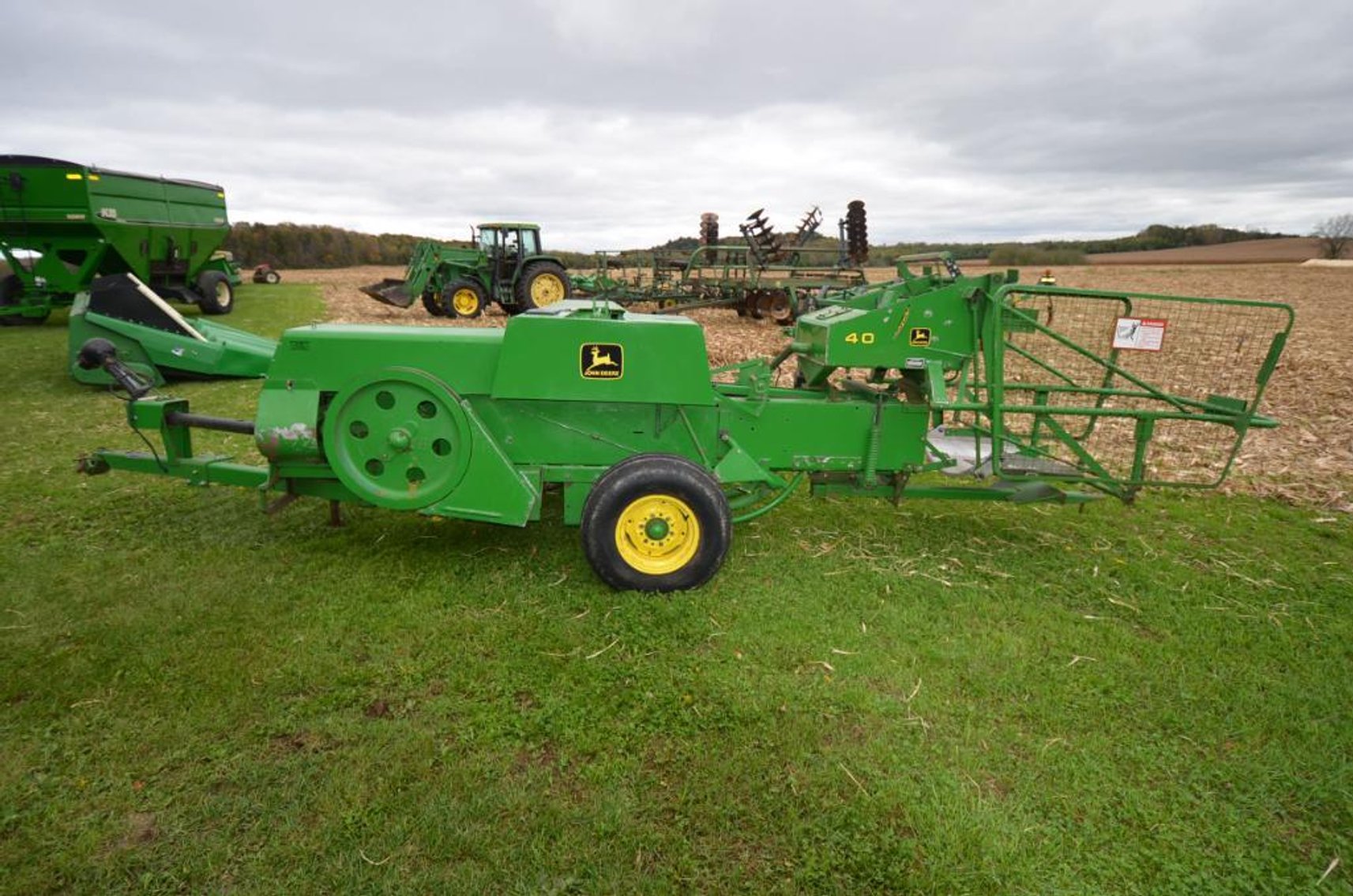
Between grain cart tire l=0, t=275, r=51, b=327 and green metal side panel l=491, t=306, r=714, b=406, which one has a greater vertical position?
grain cart tire l=0, t=275, r=51, b=327

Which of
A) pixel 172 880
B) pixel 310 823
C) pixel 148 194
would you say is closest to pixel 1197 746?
pixel 310 823

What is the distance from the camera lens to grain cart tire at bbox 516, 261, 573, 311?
56.6ft

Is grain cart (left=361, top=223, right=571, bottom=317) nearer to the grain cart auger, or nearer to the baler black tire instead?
the baler black tire

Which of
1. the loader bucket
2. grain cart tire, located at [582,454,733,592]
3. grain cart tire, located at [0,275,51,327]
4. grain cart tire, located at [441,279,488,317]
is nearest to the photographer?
grain cart tire, located at [582,454,733,592]

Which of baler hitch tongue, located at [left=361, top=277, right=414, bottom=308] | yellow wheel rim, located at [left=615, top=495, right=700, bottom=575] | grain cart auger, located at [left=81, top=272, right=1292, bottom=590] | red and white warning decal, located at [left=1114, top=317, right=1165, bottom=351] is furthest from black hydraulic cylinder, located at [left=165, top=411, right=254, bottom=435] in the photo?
baler hitch tongue, located at [left=361, top=277, right=414, bottom=308]

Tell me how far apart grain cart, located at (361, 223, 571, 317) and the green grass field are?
42.6 ft

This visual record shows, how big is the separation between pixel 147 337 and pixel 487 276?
32.3 feet

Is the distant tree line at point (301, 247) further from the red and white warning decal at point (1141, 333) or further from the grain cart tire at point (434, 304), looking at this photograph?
the red and white warning decal at point (1141, 333)

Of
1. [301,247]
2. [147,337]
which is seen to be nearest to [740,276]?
[147,337]

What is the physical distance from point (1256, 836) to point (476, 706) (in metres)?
2.99

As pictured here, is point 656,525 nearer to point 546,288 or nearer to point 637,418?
point 637,418

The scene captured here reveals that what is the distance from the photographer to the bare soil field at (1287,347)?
643 cm

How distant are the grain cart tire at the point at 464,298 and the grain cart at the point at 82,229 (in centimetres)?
566

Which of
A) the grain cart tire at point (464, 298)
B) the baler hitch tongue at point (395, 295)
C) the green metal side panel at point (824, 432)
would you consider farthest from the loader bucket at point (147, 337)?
the baler hitch tongue at point (395, 295)
